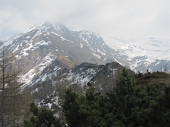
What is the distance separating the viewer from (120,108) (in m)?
13.0

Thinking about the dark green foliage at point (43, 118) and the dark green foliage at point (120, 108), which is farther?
the dark green foliage at point (43, 118)

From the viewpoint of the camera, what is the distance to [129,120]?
1228 centimetres

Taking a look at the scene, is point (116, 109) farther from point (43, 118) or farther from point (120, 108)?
point (43, 118)

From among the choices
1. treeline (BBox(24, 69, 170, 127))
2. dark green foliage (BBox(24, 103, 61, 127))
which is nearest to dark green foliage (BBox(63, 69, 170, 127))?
treeline (BBox(24, 69, 170, 127))

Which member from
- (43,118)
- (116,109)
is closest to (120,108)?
(116,109)

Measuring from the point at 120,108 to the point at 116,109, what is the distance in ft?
1.00

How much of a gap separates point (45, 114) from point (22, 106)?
22076 millimetres

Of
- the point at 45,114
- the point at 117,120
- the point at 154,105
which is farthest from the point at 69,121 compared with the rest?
the point at 154,105

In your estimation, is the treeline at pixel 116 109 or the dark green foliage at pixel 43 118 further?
the dark green foliage at pixel 43 118

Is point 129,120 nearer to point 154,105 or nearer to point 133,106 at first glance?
point 133,106

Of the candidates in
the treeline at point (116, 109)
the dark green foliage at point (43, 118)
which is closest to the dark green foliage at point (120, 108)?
the treeline at point (116, 109)

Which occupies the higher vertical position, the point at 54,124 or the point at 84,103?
the point at 84,103

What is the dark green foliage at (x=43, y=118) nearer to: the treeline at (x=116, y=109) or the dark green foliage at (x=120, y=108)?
the treeline at (x=116, y=109)

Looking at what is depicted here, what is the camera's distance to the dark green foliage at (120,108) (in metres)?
10.9
